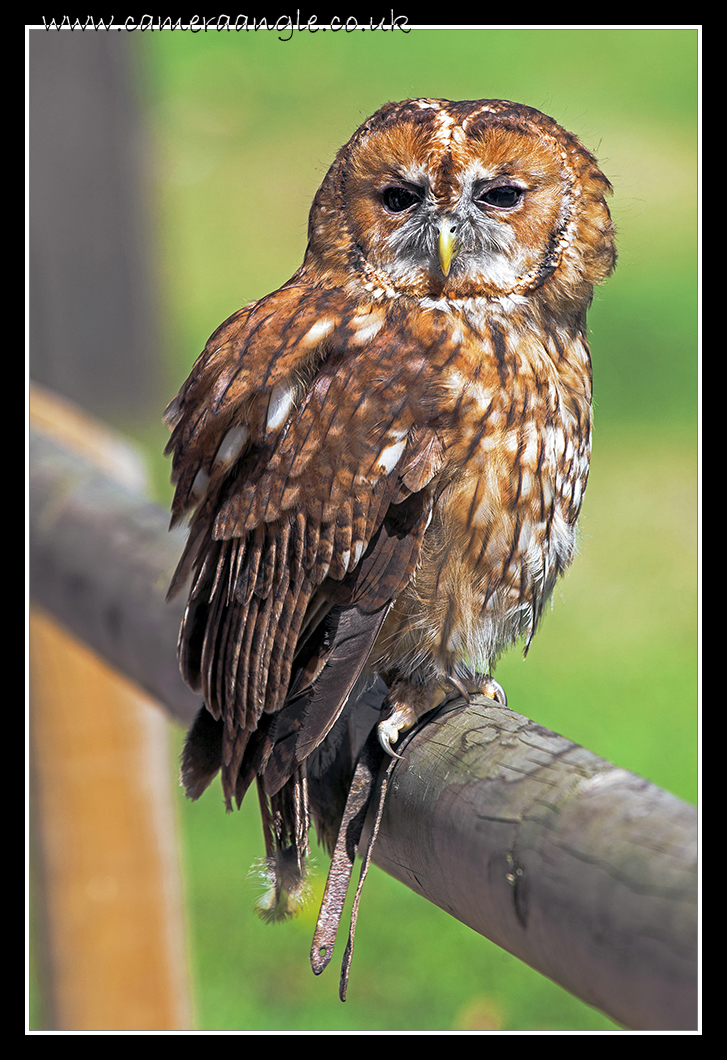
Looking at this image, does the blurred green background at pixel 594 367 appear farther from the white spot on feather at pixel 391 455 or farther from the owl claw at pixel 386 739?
the white spot on feather at pixel 391 455

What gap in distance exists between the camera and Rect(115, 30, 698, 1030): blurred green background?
106 inches

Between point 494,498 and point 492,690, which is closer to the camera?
point 494,498

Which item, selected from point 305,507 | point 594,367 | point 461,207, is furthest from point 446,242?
point 594,367

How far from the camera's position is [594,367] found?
1963mm

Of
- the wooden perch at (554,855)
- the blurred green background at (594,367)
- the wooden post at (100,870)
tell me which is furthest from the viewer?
the blurred green background at (594,367)

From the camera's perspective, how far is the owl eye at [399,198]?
1.22 m

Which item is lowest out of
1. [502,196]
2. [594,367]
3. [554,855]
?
[554,855]

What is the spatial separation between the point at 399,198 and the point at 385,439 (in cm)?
30

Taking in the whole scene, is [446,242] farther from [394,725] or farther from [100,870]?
[100,870]

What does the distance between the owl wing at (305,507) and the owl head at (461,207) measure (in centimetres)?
7

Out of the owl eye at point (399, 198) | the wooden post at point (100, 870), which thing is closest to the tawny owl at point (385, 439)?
the owl eye at point (399, 198)

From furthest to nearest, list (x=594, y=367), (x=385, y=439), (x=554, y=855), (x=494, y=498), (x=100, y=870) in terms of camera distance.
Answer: (x=100, y=870)
(x=594, y=367)
(x=494, y=498)
(x=385, y=439)
(x=554, y=855)

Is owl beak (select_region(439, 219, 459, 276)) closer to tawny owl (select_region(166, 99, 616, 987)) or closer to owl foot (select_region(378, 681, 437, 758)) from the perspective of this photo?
tawny owl (select_region(166, 99, 616, 987))

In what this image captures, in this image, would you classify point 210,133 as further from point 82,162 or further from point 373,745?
point 373,745
